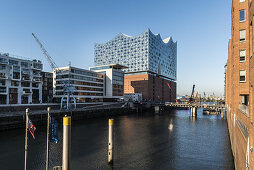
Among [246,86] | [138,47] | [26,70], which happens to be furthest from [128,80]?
[246,86]

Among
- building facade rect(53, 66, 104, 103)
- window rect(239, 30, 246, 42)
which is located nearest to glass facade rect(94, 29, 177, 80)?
building facade rect(53, 66, 104, 103)

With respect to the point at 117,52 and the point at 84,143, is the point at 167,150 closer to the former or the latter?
the point at 84,143

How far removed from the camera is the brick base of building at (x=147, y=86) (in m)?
152

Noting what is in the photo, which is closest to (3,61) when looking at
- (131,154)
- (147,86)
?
(131,154)

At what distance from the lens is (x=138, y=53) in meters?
166

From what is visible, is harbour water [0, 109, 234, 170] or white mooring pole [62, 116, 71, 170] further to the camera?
harbour water [0, 109, 234, 170]

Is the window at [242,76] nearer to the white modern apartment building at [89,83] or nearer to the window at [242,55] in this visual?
the window at [242,55]

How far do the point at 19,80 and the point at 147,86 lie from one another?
102727mm

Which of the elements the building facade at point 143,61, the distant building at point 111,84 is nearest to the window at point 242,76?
the distant building at point 111,84

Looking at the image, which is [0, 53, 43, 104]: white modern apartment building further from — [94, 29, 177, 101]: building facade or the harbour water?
[94, 29, 177, 101]: building facade

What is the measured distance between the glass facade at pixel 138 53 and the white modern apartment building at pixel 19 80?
97.6 metres

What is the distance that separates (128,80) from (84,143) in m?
133

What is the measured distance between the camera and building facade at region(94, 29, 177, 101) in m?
158

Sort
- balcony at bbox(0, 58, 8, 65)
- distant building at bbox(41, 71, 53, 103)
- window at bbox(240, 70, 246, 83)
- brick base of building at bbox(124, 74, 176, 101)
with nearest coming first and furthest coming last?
window at bbox(240, 70, 246, 83) → balcony at bbox(0, 58, 8, 65) → distant building at bbox(41, 71, 53, 103) → brick base of building at bbox(124, 74, 176, 101)
